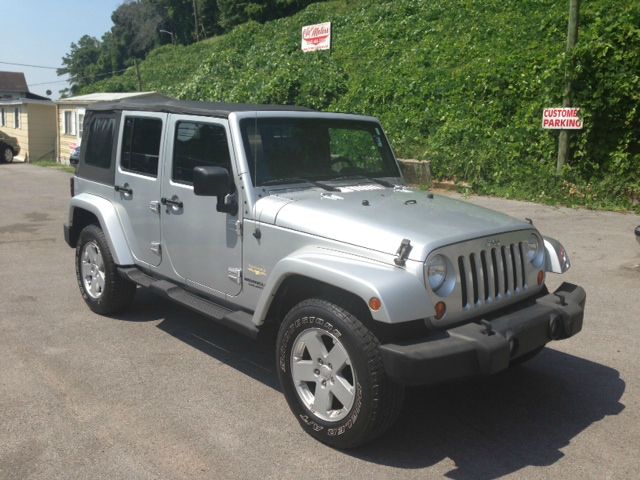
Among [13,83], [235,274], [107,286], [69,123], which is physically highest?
[13,83]

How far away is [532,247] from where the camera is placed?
4312mm

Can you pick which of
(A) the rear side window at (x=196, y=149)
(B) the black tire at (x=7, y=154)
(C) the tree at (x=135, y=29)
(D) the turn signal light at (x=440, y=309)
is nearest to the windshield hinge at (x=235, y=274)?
(A) the rear side window at (x=196, y=149)

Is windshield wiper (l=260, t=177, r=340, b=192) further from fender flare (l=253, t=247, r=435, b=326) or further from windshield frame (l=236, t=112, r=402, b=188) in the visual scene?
fender flare (l=253, t=247, r=435, b=326)

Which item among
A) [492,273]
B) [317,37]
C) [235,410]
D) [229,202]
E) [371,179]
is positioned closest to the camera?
[492,273]

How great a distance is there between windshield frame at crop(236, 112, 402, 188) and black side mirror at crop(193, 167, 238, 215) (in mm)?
171

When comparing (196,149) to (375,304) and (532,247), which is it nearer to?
(375,304)

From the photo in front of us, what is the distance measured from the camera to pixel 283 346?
13.0ft

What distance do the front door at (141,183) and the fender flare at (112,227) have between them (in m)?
0.05

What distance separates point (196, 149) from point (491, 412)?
276 centimetres

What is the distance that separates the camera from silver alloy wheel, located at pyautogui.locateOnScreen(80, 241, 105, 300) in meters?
6.04

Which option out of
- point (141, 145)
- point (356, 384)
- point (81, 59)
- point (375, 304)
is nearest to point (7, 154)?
point (141, 145)

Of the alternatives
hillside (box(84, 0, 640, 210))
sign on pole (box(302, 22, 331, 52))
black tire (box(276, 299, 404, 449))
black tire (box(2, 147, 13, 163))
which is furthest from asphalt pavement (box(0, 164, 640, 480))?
black tire (box(2, 147, 13, 163))

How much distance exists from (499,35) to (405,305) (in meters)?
16.9

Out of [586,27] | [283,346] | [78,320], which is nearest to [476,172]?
[586,27]
